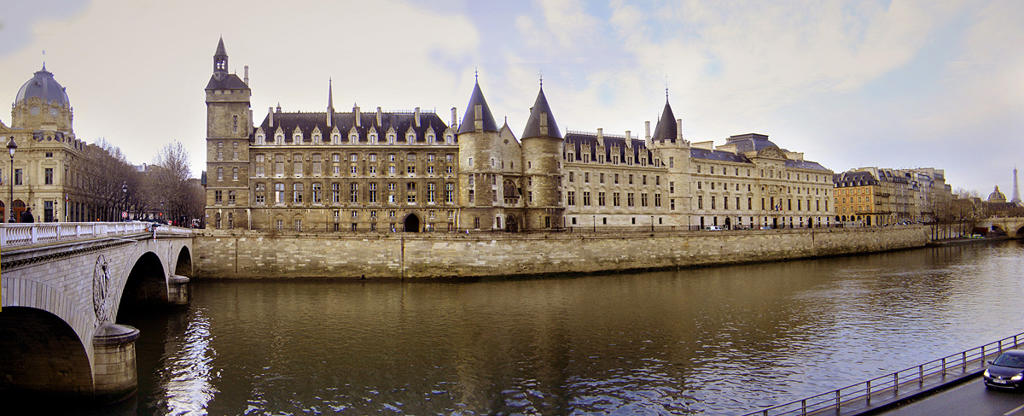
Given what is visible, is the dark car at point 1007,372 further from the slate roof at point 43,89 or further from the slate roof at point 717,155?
the slate roof at point 43,89

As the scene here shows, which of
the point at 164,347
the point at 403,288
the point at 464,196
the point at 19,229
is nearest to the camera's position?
the point at 19,229

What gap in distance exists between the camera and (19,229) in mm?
15414

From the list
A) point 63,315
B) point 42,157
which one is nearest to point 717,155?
point 42,157

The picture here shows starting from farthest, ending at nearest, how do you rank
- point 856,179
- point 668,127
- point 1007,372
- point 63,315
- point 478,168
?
point 856,179, point 668,127, point 478,168, point 1007,372, point 63,315

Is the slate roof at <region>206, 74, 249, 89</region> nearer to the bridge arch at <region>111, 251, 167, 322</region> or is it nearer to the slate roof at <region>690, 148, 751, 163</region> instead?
the bridge arch at <region>111, 251, 167, 322</region>

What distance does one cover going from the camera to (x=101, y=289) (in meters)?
21.5

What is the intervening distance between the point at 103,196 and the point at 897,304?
84615mm

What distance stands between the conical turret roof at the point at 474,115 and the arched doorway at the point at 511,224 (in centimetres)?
982

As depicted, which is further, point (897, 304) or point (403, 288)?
point (403, 288)

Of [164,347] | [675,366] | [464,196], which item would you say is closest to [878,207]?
[464,196]

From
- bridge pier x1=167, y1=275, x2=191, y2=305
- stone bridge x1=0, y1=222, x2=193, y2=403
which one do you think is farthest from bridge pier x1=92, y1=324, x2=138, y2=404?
bridge pier x1=167, y1=275, x2=191, y2=305

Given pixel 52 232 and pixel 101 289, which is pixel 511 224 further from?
pixel 52 232

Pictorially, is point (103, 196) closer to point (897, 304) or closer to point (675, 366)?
point (675, 366)

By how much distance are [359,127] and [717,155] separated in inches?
2066
